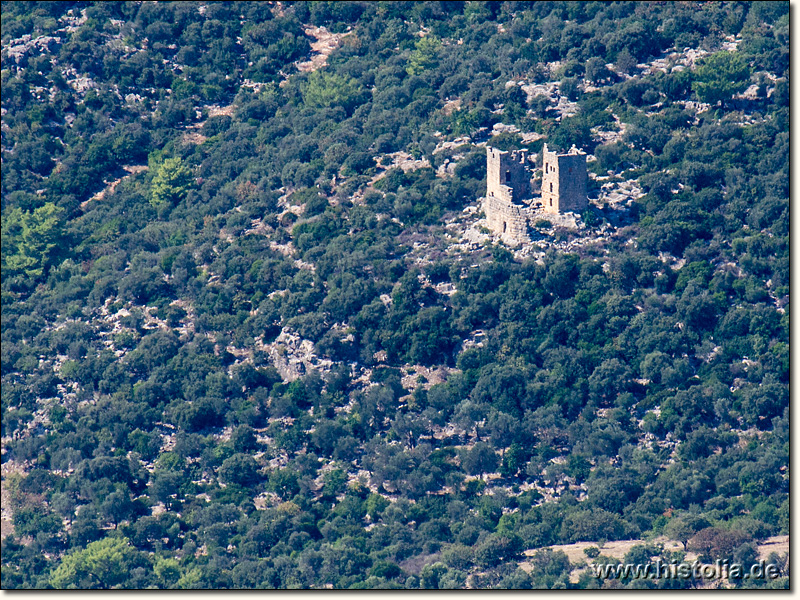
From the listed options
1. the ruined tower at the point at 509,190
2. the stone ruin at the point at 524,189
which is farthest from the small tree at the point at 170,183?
the ruined tower at the point at 509,190

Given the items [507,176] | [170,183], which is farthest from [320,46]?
[507,176]

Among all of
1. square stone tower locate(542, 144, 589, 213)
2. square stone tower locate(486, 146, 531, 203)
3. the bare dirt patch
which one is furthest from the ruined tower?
the bare dirt patch

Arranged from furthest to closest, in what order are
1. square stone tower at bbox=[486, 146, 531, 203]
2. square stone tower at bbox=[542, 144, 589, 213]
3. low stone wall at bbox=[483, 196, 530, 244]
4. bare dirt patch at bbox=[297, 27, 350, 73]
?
bare dirt patch at bbox=[297, 27, 350, 73] < low stone wall at bbox=[483, 196, 530, 244] < square stone tower at bbox=[486, 146, 531, 203] < square stone tower at bbox=[542, 144, 589, 213]

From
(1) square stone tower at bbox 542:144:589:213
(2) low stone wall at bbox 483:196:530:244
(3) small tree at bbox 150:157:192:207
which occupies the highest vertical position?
(1) square stone tower at bbox 542:144:589:213

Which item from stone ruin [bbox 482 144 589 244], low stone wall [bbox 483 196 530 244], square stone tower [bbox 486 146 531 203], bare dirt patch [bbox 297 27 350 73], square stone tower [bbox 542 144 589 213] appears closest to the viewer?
square stone tower [bbox 542 144 589 213]

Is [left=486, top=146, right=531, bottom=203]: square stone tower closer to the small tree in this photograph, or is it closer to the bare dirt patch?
the small tree

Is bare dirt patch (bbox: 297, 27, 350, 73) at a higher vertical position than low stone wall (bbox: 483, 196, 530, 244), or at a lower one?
higher

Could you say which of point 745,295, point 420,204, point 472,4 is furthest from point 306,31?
point 745,295

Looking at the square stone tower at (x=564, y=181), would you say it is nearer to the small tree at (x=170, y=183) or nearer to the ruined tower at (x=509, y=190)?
the ruined tower at (x=509, y=190)
